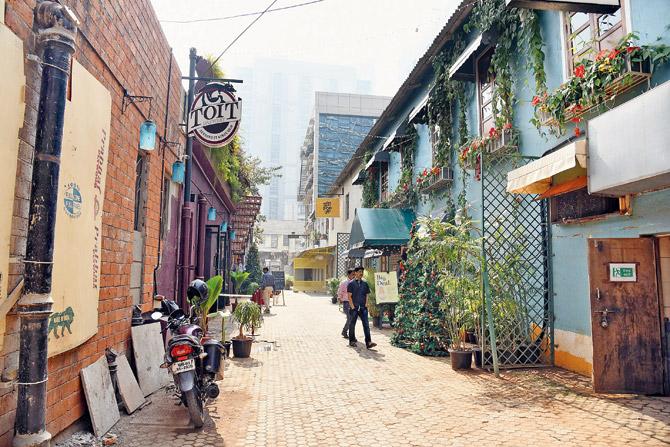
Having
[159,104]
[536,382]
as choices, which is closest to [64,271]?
[159,104]

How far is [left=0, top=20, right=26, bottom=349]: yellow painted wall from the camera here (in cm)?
271

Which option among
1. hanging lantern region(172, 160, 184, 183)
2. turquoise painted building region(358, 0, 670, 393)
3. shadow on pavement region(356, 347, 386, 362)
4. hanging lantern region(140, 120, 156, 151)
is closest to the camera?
turquoise painted building region(358, 0, 670, 393)

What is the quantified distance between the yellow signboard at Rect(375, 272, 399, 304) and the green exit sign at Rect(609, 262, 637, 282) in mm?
5868

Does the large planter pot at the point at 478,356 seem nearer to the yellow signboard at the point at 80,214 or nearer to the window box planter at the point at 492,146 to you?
the window box planter at the point at 492,146

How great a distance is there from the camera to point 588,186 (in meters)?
5.30

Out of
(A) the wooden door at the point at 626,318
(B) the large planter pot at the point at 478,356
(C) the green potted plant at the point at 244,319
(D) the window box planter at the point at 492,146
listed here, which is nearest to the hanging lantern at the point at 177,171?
(C) the green potted plant at the point at 244,319

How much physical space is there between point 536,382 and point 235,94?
6436 millimetres

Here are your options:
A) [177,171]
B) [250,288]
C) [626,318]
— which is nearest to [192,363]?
[177,171]

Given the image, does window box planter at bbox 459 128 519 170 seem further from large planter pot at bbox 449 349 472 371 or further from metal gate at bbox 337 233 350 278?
metal gate at bbox 337 233 350 278

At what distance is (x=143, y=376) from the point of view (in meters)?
5.40

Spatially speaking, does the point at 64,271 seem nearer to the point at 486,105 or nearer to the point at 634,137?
the point at 634,137

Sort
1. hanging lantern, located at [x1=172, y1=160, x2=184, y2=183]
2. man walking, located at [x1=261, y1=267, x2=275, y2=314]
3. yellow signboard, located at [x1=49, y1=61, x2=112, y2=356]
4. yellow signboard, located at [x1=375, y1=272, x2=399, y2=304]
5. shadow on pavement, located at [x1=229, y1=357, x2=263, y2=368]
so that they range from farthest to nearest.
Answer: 1. man walking, located at [x1=261, y1=267, x2=275, y2=314]
2. yellow signboard, located at [x1=375, y1=272, x2=399, y2=304]
3. hanging lantern, located at [x1=172, y1=160, x2=184, y2=183]
4. shadow on pavement, located at [x1=229, y1=357, x2=263, y2=368]
5. yellow signboard, located at [x1=49, y1=61, x2=112, y2=356]

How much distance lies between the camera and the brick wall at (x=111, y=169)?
2920mm

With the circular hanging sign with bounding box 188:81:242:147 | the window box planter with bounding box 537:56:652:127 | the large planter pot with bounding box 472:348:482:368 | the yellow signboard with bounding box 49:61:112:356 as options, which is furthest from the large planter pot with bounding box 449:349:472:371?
the yellow signboard with bounding box 49:61:112:356
